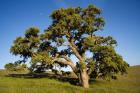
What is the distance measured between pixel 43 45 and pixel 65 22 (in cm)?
530

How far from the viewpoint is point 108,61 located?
3266 cm

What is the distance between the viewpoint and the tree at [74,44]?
113 ft

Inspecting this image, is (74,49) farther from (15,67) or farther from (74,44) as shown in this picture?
(15,67)

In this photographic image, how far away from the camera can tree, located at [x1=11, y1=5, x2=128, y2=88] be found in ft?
113

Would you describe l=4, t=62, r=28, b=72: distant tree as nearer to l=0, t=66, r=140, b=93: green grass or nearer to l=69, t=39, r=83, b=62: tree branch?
l=0, t=66, r=140, b=93: green grass

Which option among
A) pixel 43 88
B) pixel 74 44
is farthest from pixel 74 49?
pixel 43 88

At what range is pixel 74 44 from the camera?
126 ft

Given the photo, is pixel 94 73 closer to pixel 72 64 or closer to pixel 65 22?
pixel 72 64

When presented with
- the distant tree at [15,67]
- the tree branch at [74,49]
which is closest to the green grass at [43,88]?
the distant tree at [15,67]

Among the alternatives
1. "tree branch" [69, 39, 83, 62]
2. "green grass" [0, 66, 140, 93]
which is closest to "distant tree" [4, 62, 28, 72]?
"green grass" [0, 66, 140, 93]

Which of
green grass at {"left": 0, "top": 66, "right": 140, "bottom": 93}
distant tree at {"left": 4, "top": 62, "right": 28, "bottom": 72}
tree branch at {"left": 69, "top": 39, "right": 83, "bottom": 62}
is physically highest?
tree branch at {"left": 69, "top": 39, "right": 83, "bottom": 62}

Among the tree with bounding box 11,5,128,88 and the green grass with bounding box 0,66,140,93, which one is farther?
the tree with bounding box 11,5,128,88

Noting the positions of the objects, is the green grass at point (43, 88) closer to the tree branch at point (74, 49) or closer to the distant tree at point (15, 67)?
the distant tree at point (15, 67)

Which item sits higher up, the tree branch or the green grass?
the tree branch
